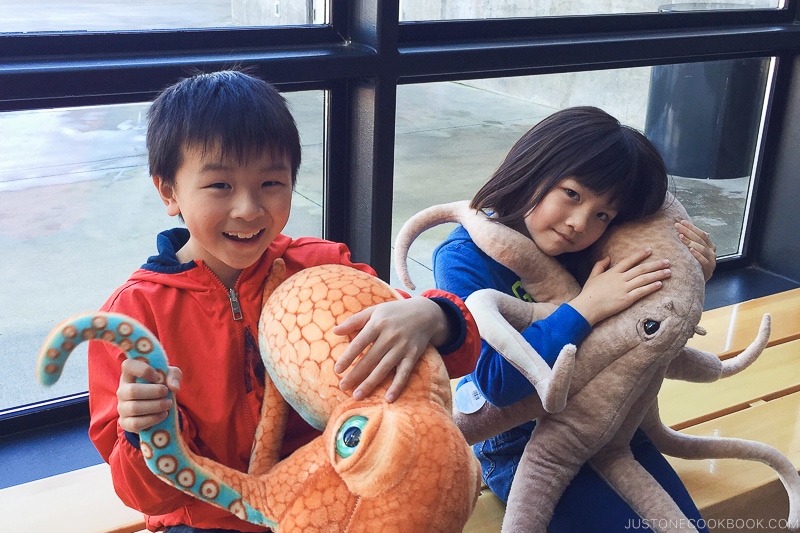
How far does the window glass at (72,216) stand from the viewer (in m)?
1.58

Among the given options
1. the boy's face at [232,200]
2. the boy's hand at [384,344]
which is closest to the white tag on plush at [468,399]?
the boy's hand at [384,344]

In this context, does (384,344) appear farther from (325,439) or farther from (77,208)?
(77,208)

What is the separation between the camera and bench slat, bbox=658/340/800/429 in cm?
170

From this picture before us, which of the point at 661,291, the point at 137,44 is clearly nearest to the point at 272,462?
the point at 661,291

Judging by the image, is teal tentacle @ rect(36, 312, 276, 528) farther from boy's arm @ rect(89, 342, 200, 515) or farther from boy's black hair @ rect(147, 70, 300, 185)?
boy's black hair @ rect(147, 70, 300, 185)

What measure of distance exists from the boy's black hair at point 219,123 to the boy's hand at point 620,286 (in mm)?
505

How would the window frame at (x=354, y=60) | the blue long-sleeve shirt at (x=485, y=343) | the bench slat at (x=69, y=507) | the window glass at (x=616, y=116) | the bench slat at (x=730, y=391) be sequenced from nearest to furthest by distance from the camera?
the blue long-sleeve shirt at (x=485, y=343), the bench slat at (x=69, y=507), the window frame at (x=354, y=60), the bench slat at (x=730, y=391), the window glass at (x=616, y=116)

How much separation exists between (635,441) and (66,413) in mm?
1149

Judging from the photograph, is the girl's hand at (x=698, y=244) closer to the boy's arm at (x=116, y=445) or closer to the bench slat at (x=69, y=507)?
the boy's arm at (x=116, y=445)

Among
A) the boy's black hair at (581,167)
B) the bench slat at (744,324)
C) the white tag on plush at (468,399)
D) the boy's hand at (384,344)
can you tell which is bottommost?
the bench slat at (744,324)

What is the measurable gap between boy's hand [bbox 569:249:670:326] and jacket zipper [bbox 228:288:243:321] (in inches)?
19.8

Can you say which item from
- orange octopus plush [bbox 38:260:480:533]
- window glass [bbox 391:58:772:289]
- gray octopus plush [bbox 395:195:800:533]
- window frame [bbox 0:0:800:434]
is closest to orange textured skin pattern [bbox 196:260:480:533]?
orange octopus plush [bbox 38:260:480:533]

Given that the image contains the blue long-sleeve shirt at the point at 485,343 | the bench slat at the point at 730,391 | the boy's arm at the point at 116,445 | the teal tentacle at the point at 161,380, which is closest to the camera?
the teal tentacle at the point at 161,380

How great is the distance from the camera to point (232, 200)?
35.4 inches
